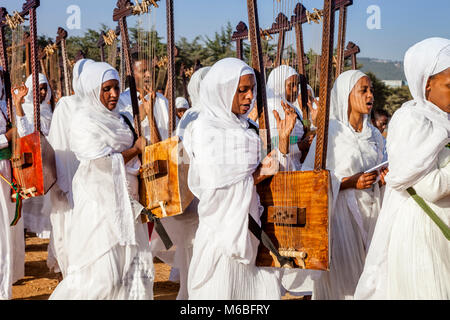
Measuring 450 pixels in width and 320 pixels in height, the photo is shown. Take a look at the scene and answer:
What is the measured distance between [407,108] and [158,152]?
2141 millimetres

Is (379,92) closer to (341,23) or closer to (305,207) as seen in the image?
(341,23)

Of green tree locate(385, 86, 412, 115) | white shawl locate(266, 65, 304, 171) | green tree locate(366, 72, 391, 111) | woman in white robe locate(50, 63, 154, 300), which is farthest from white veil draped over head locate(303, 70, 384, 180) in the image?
green tree locate(366, 72, 391, 111)

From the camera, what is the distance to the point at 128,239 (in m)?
4.93

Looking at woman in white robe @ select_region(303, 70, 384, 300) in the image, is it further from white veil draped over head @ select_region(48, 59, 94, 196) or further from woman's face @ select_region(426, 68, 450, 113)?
white veil draped over head @ select_region(48, 59, 94, 196)

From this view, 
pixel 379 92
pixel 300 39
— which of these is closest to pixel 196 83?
pixel 300 39

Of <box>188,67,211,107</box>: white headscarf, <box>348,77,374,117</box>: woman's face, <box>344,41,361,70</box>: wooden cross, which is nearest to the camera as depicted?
<box>348,77,374,117</box>: woman's face

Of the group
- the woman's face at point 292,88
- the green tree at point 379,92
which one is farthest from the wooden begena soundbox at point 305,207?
the green tree at point 379,92

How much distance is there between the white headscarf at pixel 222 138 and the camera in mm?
4098

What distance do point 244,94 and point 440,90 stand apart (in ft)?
4.28

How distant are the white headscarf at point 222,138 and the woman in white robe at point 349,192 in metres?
0.72

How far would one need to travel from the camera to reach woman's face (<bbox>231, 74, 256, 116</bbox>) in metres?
4.21

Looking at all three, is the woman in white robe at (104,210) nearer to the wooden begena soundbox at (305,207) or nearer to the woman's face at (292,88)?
the wooden begena soundbox at (305,207)

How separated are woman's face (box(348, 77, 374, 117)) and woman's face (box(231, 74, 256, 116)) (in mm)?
1015
